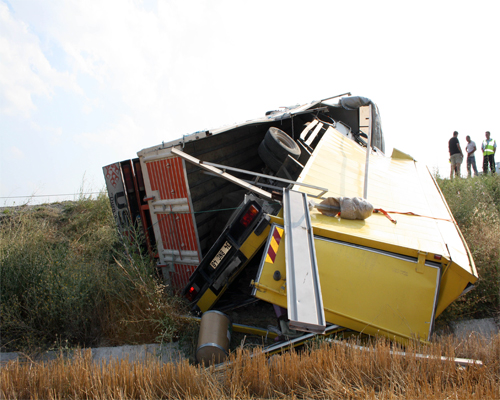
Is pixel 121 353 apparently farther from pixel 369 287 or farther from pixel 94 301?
pixel 369 287

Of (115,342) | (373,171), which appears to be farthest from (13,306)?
(373,171)

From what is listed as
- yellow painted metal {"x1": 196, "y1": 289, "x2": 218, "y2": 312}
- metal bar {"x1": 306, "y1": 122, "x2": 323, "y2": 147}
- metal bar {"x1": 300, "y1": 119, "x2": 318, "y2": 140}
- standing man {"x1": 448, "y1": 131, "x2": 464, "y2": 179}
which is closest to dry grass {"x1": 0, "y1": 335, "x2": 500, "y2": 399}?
yellow painted metal {"x1": 196, "y1": 289, "x2": 218, "y2": 312}

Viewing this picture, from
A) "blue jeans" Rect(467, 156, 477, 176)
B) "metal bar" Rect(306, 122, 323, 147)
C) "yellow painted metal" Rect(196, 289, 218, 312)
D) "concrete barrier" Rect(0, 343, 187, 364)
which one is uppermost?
"metal bar" Rect(306, 122, 323, 147)

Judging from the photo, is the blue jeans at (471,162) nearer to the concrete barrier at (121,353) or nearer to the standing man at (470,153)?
the standing man at (470,153)

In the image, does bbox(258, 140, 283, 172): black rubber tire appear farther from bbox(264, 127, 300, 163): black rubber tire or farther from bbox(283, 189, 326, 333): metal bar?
bbox(283, 189, 326, 333): metal bar

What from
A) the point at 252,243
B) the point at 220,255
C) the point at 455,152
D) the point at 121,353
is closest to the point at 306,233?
the point at 252,243

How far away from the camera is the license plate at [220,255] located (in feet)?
12.8

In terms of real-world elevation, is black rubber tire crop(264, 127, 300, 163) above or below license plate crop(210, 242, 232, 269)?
above

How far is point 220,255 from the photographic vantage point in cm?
395

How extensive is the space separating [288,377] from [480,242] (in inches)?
157

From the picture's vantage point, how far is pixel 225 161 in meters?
6.46

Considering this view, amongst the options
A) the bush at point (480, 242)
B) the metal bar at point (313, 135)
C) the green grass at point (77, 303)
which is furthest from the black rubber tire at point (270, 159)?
the bush at point (480, 242)

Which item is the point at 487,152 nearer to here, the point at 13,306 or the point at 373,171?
the point at 373,171

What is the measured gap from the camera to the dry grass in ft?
7.56
